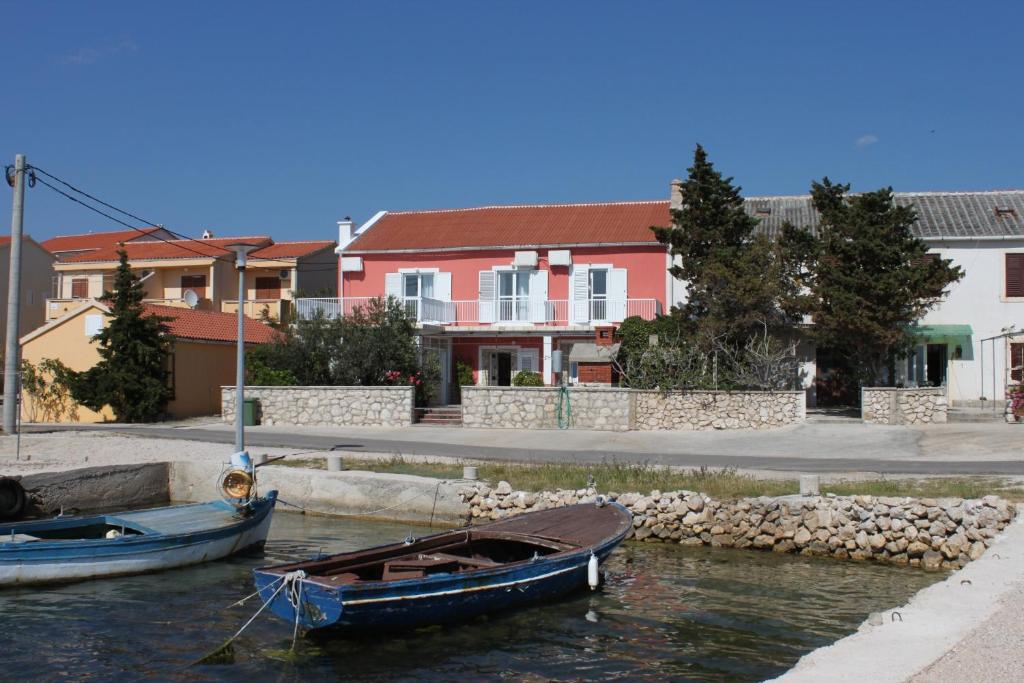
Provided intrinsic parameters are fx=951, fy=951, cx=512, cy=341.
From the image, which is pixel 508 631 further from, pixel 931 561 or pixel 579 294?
pixel 579 294

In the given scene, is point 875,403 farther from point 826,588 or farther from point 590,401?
point 826,588

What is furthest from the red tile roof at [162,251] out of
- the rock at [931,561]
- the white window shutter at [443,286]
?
the rock at [931,561]

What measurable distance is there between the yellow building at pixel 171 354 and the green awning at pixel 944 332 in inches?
870

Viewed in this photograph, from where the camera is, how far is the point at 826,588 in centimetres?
1345

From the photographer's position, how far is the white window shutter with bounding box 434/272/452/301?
38250 mm

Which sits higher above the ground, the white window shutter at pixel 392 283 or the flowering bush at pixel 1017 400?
the white window shutter at pixel 392 283

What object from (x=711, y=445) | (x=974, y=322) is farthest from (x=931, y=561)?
(x=974, y=322)

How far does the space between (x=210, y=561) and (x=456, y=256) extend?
24546mm

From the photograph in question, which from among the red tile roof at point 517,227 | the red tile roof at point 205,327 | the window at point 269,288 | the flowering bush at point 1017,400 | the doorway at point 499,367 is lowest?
the flowering bush at point 1017,400

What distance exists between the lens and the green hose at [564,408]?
95.0ft

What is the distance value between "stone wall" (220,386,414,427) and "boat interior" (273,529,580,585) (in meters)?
17.2

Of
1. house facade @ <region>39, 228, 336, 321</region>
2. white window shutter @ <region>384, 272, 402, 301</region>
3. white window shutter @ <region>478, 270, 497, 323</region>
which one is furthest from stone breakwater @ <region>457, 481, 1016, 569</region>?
house facade @ <region>39, 228, 336, 321</region>

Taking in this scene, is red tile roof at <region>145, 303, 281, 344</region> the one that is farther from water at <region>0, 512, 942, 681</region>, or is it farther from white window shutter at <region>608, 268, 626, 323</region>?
water at <region>0, 512, 942, 681</region>

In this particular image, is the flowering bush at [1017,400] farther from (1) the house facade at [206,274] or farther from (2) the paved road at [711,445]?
(1) the house facade at [206,274]
